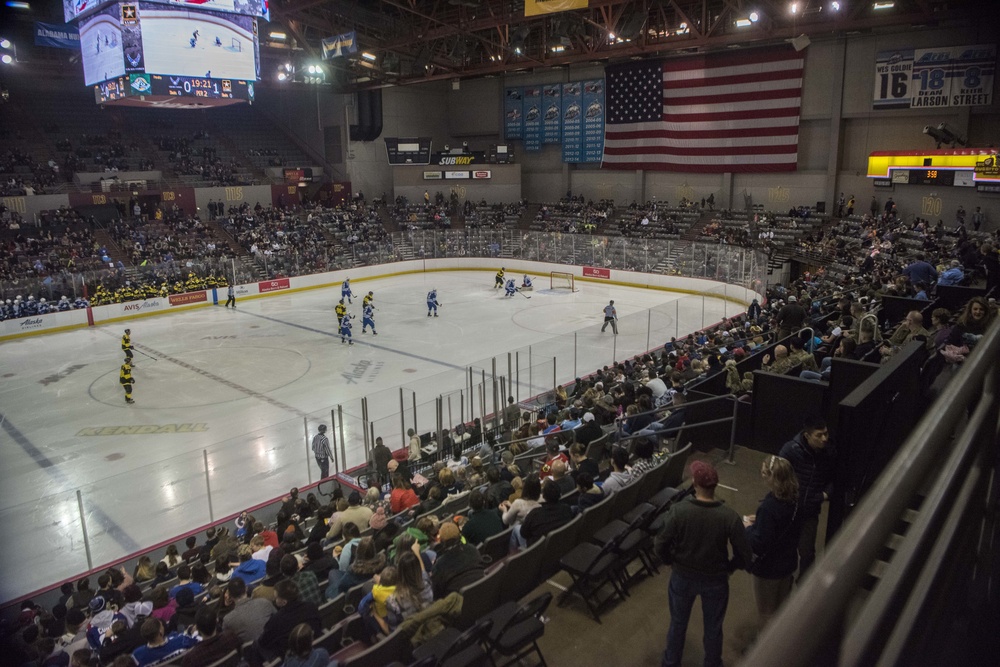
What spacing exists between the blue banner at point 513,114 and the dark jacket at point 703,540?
154 feet

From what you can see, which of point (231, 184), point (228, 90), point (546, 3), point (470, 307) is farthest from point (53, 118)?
point (546, 3)

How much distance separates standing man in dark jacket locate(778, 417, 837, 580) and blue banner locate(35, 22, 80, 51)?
125ft

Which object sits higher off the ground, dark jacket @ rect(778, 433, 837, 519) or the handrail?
the handrail

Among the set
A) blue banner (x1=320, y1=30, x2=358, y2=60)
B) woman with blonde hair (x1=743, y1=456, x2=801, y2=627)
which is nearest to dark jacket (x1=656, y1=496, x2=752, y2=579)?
woman with blonde hair (x1=743, y1=456, x2=801, y2=627)

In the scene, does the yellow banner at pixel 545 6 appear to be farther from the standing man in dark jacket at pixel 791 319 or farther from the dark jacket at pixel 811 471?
the dark jacket at pixel 811 471

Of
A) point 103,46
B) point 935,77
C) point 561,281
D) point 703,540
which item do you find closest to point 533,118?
point 561,281

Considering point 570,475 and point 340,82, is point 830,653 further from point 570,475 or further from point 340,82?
point 340,82

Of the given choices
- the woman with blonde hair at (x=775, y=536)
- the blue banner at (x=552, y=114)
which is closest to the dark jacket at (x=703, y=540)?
the woman with blonde hair at (x=775, y=536)

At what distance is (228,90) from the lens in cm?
2545

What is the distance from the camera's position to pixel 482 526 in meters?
6.56

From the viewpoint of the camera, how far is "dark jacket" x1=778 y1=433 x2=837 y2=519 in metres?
4.78

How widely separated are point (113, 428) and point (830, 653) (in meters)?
18.8

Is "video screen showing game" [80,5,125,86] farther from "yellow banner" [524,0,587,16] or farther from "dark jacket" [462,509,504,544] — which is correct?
"dark jacket" [462,509,504,544]

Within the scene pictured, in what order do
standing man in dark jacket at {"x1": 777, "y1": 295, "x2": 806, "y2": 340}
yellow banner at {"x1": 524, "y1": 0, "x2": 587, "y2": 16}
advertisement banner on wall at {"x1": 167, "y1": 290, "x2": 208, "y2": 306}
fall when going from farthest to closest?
advertisement banner on wall at {"x1": 167, "y1": 290, "x2": 208, "y2": 306}, yellow banner at {"x1": 524, "y1": 0, "x2": 587, "y2": 16}, standing man in dark jacket at {"x1": 777, "y1": 295, "x2": 806, "y2": 340}
